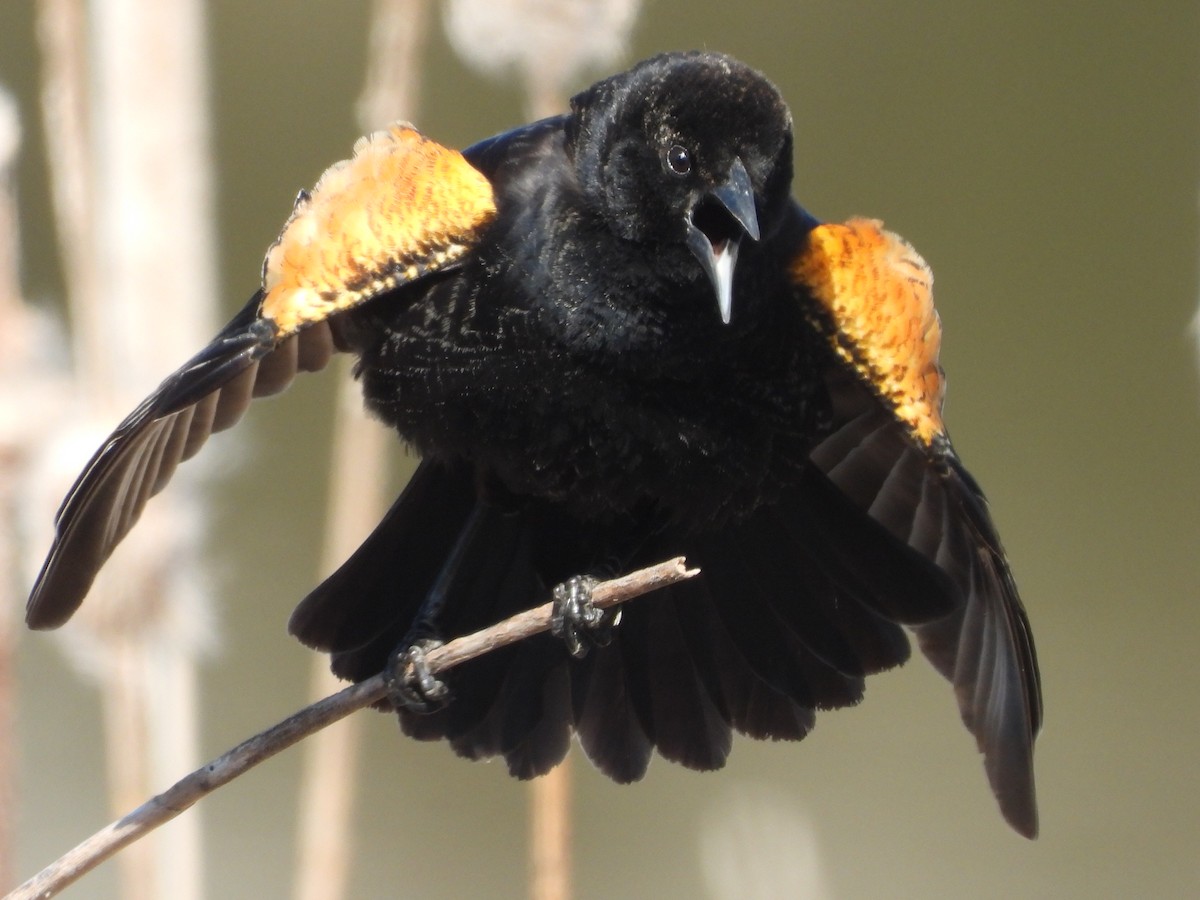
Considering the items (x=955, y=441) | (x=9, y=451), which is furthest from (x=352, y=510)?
(x=955, y=441)

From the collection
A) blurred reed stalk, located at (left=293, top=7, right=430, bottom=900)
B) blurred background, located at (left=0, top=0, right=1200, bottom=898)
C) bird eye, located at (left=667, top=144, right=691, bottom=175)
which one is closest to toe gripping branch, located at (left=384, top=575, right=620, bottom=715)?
blurred reed stalk, located at (left=293, top=7, right=430, bottom=900)

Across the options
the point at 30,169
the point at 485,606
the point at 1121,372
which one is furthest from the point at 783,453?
the point at 30,169

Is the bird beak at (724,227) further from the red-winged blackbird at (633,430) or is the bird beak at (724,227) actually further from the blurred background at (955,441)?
the blurred background at (955,441)

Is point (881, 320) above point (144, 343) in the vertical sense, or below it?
below

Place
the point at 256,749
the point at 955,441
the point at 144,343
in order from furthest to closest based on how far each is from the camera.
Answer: the point at 955,441 < the point at 144,343 < the point at 256,749

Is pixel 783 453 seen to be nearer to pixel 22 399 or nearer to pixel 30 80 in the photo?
Result: pixel 22 399

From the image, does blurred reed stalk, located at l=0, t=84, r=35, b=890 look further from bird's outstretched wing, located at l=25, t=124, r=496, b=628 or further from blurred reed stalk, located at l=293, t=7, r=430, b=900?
blurred reed stalk, located at l=293, t=7, r=430, b=900

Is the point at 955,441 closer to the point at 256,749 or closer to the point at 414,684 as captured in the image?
the point at 414,684
